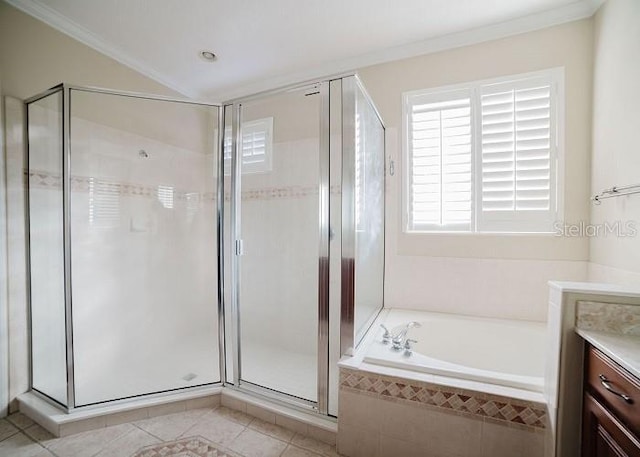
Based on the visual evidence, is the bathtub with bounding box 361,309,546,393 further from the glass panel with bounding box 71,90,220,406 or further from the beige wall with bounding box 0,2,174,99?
the beige wall with bounding box 0,2,174,99

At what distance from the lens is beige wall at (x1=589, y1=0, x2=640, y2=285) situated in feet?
4.52

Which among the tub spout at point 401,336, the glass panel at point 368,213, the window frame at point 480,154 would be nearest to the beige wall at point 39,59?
the glass panel at point 368,213

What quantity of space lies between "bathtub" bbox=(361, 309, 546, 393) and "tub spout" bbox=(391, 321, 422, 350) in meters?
0.03

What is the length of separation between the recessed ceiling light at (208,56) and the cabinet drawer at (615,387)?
9.45 ft

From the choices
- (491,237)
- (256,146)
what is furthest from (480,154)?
(256,146)

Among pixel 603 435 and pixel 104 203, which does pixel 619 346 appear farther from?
pixel 104 203

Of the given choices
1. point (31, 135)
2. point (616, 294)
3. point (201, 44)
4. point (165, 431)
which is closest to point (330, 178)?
point (616, 294)

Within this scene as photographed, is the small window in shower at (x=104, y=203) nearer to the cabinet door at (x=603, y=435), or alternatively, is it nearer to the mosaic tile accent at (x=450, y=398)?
the mosaic tile accent at (x=450, y=398)

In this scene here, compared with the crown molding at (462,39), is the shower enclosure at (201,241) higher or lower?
lower

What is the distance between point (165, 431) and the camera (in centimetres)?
153

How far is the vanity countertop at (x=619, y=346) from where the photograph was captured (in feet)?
2.51

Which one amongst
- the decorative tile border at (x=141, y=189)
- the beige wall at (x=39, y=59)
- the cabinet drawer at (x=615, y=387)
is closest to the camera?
the cabinet drawer at (x=615, y=387)

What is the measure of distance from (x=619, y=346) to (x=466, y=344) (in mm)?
1080

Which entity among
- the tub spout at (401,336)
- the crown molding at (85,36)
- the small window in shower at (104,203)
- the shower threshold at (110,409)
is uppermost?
the crown molding at (85,36)
